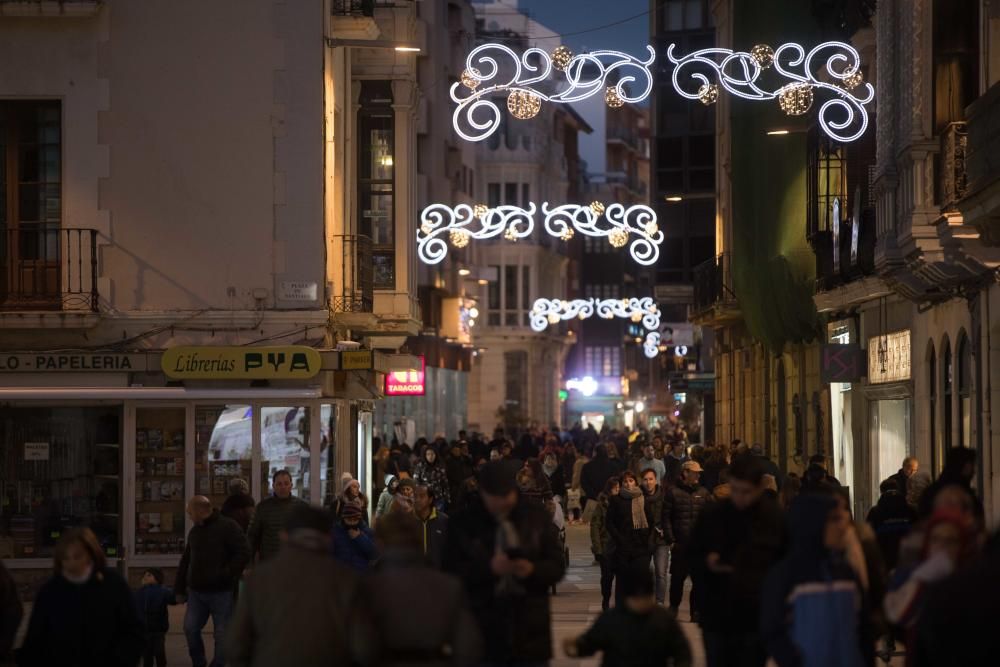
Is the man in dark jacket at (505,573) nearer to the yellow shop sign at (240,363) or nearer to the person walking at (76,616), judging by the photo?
the person walking at (76,616)

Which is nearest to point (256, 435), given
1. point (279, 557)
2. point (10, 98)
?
point (10, 98)

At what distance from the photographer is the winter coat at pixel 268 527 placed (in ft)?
55.3

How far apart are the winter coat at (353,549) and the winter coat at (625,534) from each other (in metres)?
4.44

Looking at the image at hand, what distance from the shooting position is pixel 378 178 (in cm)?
2944

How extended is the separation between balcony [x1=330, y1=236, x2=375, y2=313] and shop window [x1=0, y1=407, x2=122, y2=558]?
11.9 ft

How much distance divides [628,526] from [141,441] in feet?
22.0

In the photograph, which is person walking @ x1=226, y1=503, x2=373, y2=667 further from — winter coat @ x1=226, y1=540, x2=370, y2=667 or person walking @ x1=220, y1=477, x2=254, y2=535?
person walking @ x1=220, y1=477, x2=254, y2=535

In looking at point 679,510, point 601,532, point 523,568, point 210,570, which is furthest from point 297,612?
point 601,532

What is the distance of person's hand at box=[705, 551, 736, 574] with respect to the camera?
10.5m

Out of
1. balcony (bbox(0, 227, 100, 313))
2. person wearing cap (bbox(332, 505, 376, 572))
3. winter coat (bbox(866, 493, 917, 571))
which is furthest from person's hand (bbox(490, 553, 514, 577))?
balcony (bbox(0, 227, 100, 313))

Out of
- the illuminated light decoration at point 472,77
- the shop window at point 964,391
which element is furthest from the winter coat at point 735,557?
the illuminated light decoration at point 472,77

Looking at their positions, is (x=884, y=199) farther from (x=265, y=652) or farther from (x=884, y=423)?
(x=265, y=652)

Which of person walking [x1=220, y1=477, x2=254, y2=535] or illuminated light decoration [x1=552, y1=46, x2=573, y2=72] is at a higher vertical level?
illuminated light decoration [x1=552, y1=46, x2=573, y2=72]

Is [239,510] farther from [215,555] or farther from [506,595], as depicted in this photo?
[506,595]
